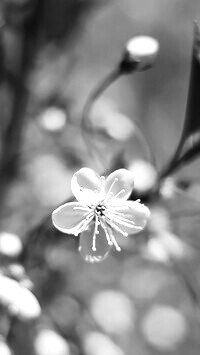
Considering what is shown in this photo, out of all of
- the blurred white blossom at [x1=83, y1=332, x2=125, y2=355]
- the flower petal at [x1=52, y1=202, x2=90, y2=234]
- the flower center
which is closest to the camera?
the flower petal at [x1=52, y1=202, x2=90, y2=234]

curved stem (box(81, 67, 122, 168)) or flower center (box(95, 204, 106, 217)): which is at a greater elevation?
curved stem (box(81, 67, 122, 168))

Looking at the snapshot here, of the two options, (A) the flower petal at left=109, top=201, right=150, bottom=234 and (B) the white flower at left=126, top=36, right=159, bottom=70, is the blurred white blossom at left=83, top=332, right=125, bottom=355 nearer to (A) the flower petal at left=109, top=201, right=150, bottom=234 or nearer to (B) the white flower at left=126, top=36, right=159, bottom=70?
(A) the flower petal at left=109, top=201, right=150, bottom=234

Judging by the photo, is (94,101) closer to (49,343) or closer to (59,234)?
(59,234)

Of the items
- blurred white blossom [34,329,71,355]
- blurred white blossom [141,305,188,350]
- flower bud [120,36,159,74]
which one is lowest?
blurred white blossom [141,305,188,350]

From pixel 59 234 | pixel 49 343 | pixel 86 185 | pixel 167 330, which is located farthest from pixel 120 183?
pixel 167 330

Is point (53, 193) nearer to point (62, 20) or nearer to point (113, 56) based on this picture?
point (62, 20)

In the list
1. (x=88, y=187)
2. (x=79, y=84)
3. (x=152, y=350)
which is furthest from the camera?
(x=79, y=84)

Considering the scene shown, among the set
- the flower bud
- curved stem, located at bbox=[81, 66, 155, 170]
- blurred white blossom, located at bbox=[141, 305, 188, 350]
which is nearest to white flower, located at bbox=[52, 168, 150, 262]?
curved stem, located at bbox=[81, 66, 155, 170]

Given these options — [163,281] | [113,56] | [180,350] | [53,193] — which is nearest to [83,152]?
[53,193]
